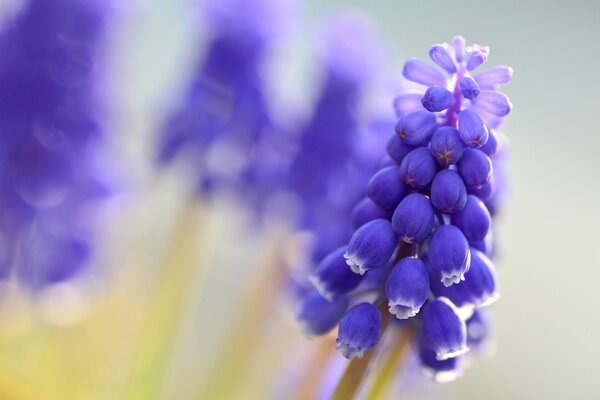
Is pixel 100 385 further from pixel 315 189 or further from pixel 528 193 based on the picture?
pixel 528 193

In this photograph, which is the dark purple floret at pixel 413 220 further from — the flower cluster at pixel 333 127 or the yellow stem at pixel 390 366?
the flower cluster at pixel 333 127

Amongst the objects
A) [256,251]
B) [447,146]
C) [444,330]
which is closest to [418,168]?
[447,146]

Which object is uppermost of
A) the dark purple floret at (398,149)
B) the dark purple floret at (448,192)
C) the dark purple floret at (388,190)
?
the dark purple floret at (398,149)

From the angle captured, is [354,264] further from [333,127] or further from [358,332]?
[333,127]

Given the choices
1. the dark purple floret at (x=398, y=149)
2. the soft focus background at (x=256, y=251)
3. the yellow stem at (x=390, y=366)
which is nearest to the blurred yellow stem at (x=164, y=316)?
the soft focus background at (x=256, y=251)

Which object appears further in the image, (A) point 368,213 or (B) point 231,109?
(B) point 231,109

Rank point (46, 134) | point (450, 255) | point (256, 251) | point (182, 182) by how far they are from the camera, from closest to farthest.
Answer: point (450, 255) < point (46, 134) < point (182, 182) < point (256, 251)

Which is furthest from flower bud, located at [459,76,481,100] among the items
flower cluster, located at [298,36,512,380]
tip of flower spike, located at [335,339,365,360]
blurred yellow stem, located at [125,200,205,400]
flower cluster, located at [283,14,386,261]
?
blurred yellow stem, located at [125,200,205,400]

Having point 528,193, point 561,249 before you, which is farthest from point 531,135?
point 561,249
